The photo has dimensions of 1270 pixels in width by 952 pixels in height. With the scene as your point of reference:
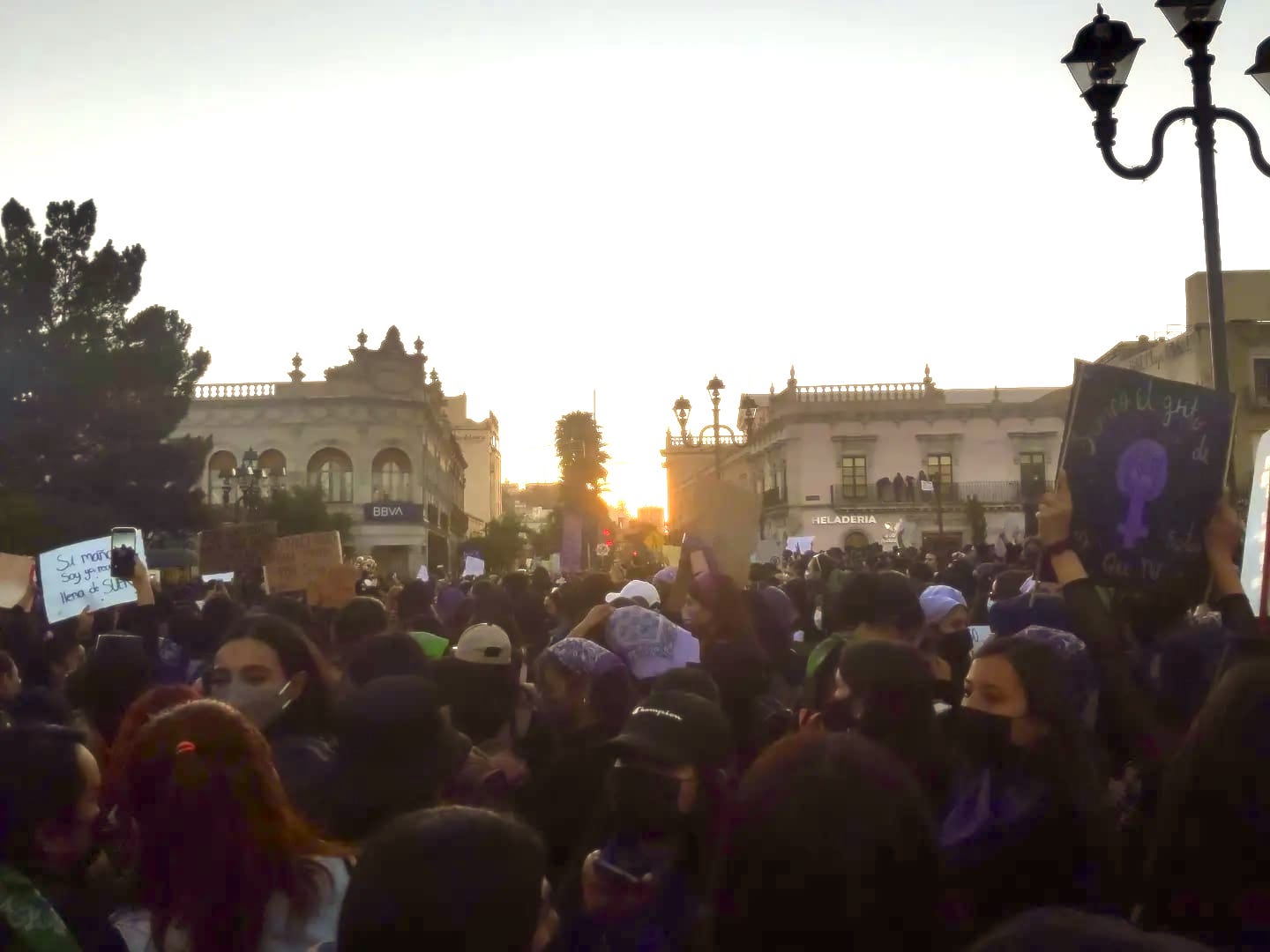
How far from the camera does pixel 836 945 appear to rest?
1.92m

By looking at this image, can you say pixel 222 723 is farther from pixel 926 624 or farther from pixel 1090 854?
pixel 926 624

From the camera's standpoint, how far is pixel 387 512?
52.2 m

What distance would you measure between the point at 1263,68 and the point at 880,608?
487 centimetres

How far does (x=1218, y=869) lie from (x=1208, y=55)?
6.71 meters

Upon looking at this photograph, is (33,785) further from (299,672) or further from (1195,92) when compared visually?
(1195,92)

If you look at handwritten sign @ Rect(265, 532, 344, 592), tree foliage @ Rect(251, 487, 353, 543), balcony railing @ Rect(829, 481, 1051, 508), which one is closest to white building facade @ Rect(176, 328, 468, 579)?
tree foliage @ Rect(251, 487, 353, 543)

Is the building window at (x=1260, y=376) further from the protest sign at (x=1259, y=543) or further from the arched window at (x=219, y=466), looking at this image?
the arched window at (x=219, y=466)

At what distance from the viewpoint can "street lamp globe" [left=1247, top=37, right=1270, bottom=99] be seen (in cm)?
784

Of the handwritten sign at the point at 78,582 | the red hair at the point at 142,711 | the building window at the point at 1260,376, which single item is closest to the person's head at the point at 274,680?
the red hair at the point at 142,711

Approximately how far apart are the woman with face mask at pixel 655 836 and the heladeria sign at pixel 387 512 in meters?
49.6

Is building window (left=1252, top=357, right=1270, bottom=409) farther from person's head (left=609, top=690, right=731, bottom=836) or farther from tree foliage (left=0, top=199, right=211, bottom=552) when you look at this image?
person's head (left=609, top=690, right=731, bottom=836)

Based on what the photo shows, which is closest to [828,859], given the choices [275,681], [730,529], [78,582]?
[275,681]

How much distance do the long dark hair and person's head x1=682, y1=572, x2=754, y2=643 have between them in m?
2.68

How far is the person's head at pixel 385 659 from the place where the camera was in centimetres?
488
